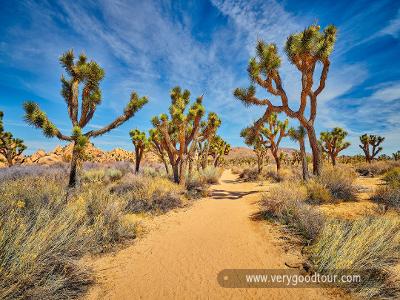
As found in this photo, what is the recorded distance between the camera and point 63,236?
12.0 feet

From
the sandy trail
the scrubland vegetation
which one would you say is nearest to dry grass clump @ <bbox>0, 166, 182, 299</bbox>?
the scrubland vegetation

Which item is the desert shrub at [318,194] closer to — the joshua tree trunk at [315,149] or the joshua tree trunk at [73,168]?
the joshua tree trunk at [315,149]

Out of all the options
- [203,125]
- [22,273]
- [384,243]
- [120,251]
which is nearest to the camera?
[22,273]

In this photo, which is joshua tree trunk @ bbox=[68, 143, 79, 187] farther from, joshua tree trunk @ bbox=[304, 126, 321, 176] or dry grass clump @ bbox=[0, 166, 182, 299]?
joshua tree trunk @ bbox=[304, 126, 321, 176]

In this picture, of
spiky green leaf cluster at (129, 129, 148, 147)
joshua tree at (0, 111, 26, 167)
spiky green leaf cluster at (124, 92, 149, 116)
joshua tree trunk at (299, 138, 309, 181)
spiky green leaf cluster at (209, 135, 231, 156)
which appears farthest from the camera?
spiky green leaf cluster at (209, 135, 231, 156)

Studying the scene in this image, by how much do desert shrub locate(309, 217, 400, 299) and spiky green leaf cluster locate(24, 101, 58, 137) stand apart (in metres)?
9.39

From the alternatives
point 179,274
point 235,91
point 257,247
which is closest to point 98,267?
point 179,274

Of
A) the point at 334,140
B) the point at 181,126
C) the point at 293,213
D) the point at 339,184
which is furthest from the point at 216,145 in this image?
the point at 293,213

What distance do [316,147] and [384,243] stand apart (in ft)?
24.8

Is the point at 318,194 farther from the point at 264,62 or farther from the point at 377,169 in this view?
the point at 377,169

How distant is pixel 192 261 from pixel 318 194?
599cm

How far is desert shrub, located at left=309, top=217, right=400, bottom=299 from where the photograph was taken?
3202mm

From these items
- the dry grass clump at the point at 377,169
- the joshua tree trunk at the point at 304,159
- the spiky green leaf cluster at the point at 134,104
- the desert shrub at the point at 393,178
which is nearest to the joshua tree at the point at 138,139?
the spiky green leaf cluster at the point at 134,104

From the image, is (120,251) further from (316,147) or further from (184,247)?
(316,147)
